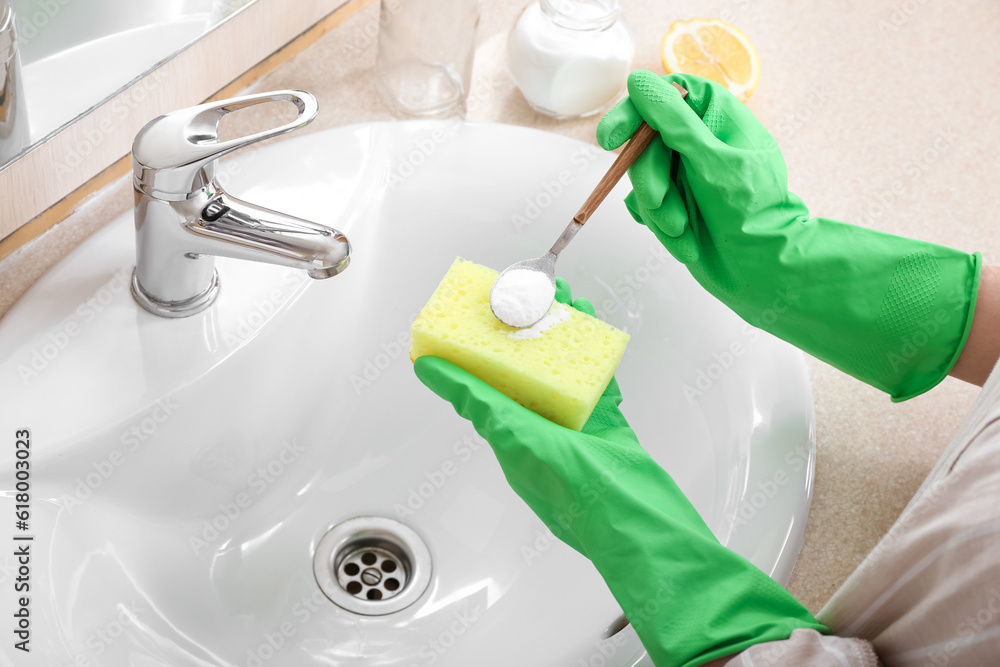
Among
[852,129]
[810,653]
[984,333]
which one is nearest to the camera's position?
[810,653]

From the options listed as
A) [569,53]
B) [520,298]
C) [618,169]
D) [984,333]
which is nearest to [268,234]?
[520,298]

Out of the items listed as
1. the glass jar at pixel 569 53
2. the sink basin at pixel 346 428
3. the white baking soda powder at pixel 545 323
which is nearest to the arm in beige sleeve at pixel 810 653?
the sink basin at pixel 346 428

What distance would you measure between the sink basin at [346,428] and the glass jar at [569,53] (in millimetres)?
65

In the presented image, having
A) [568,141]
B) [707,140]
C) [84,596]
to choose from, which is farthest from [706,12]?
[84,596]

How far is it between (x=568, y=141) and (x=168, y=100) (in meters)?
0.41

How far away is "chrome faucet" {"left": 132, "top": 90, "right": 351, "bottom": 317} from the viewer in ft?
2.04

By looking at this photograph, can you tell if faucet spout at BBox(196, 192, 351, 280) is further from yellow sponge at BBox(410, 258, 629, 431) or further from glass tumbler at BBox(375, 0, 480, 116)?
glass tumbler at BBox(375, 0, 480, 116)

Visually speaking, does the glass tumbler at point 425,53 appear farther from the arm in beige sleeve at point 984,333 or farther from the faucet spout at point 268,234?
the arm in beige sleeve at point 984,333

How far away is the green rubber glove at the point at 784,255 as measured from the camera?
2.60ft

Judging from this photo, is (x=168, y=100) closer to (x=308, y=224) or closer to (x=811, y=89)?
(x=308, y=224)

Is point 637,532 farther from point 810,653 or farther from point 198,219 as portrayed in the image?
point 198,219

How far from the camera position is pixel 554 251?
0.80m

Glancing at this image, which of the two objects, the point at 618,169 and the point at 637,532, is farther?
the point at 618,169

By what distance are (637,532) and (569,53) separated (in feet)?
1.76
